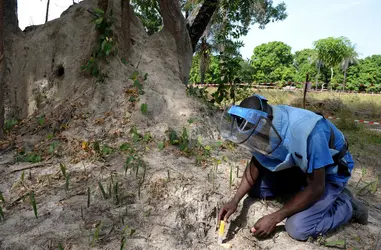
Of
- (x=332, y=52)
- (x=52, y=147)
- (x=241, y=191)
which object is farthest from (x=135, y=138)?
(x=332, y=52)

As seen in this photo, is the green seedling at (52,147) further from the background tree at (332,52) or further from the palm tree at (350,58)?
the palm tree at (350,58)

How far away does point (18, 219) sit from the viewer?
2469mm

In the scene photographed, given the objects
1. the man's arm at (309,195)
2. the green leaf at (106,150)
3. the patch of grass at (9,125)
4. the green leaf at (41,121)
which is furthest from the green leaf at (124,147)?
the man's arm at (309,195)

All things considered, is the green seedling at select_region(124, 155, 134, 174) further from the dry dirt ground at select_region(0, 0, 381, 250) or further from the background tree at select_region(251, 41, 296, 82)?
the background tree at select_region(251, 41, 296, 82)

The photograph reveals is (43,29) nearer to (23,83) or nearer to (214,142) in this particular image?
(23,83)

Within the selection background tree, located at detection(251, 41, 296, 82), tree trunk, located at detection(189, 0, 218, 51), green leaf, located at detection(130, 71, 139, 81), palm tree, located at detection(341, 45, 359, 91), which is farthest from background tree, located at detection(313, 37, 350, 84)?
green leaf, located at detection(130, 71, 139, 81)

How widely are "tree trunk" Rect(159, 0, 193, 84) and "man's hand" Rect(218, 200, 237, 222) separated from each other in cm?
313

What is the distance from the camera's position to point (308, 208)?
2422mm

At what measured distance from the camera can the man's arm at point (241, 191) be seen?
8.37 ft

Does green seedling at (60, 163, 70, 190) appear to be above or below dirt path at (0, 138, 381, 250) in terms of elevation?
above

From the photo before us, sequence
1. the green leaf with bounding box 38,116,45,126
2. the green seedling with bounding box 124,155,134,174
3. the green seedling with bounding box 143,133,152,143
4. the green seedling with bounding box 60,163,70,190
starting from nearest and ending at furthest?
the green seedling with bounding box 60,163,70,190, the green seedling with bounding box 124,155,134,174, the green seedling with bounding box 143,133,152,143, the green leaf with bounding box 38,116,45,126

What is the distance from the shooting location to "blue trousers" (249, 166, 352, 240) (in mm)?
Answer: 2402

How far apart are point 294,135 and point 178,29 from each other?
11.9 ft

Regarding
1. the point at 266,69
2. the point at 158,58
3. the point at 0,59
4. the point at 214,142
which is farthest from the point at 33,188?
the point at 266,69
